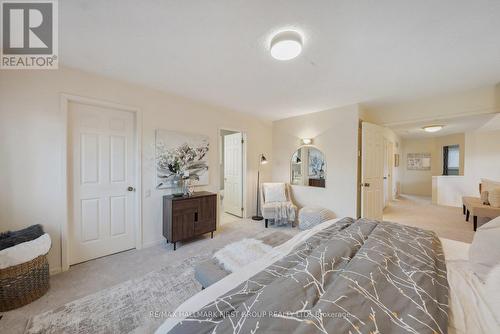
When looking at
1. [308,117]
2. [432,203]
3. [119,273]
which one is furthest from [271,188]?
[432,203]

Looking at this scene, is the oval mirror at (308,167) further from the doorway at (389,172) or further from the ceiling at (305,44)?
the doorway at (389,172)

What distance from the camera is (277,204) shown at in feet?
13.0

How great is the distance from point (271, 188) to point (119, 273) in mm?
2912

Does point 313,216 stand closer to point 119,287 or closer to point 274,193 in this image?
point 274,193

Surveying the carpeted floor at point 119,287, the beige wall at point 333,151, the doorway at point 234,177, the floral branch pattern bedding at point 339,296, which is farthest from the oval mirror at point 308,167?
the floral branch pattern bedding at point 339,296

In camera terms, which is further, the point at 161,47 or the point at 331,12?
the point at 161,47

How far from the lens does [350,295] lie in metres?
0.88

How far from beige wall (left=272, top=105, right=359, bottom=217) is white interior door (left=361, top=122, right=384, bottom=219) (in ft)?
0.49

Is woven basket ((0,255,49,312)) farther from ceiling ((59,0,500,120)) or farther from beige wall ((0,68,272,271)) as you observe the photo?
ceiling ((59,0,500,120))

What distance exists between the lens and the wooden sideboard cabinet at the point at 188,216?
2.85 m

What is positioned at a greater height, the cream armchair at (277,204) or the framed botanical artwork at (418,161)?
the framed botanical artwork at (418,161)

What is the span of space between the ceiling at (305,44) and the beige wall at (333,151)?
77 centimetres

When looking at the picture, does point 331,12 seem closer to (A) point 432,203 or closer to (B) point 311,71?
(B) point 311,71

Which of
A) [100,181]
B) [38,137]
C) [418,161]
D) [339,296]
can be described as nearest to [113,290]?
[100,181]
